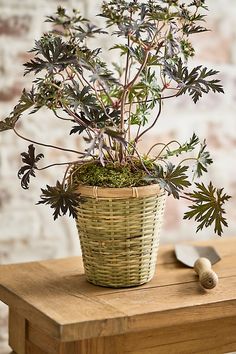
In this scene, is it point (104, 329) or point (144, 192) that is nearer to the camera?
point (104, 329)

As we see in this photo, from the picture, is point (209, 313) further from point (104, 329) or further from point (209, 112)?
point (209, 112)

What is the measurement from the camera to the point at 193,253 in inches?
77.1

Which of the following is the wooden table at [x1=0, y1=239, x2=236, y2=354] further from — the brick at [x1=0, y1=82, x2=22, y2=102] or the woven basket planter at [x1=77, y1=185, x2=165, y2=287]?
the brick at [x1=0, y1=82, x2=22, y2=102]

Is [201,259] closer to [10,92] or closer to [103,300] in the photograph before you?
[103,300]

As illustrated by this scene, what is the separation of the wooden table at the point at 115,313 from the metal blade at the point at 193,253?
5cm

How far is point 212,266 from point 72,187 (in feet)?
1.57

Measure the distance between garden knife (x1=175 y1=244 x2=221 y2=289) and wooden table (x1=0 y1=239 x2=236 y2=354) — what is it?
0.02 m

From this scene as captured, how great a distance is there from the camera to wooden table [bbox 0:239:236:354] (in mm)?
1493

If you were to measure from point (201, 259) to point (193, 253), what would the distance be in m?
0.14

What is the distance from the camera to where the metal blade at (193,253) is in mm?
1898

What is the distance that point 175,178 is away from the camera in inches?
63.3

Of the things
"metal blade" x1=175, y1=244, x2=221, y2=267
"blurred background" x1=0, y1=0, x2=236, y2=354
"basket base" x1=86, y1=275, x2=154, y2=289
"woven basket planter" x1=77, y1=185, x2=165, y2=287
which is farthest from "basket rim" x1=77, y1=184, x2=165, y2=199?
"blurred background" x1=0, y1=0, x2=236, y2=354

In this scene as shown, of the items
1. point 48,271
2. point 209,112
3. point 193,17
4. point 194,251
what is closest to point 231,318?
point 194,251

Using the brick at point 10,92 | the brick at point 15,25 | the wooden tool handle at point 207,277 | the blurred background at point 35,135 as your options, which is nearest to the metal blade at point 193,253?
the wooden tool handle at point 207,277
